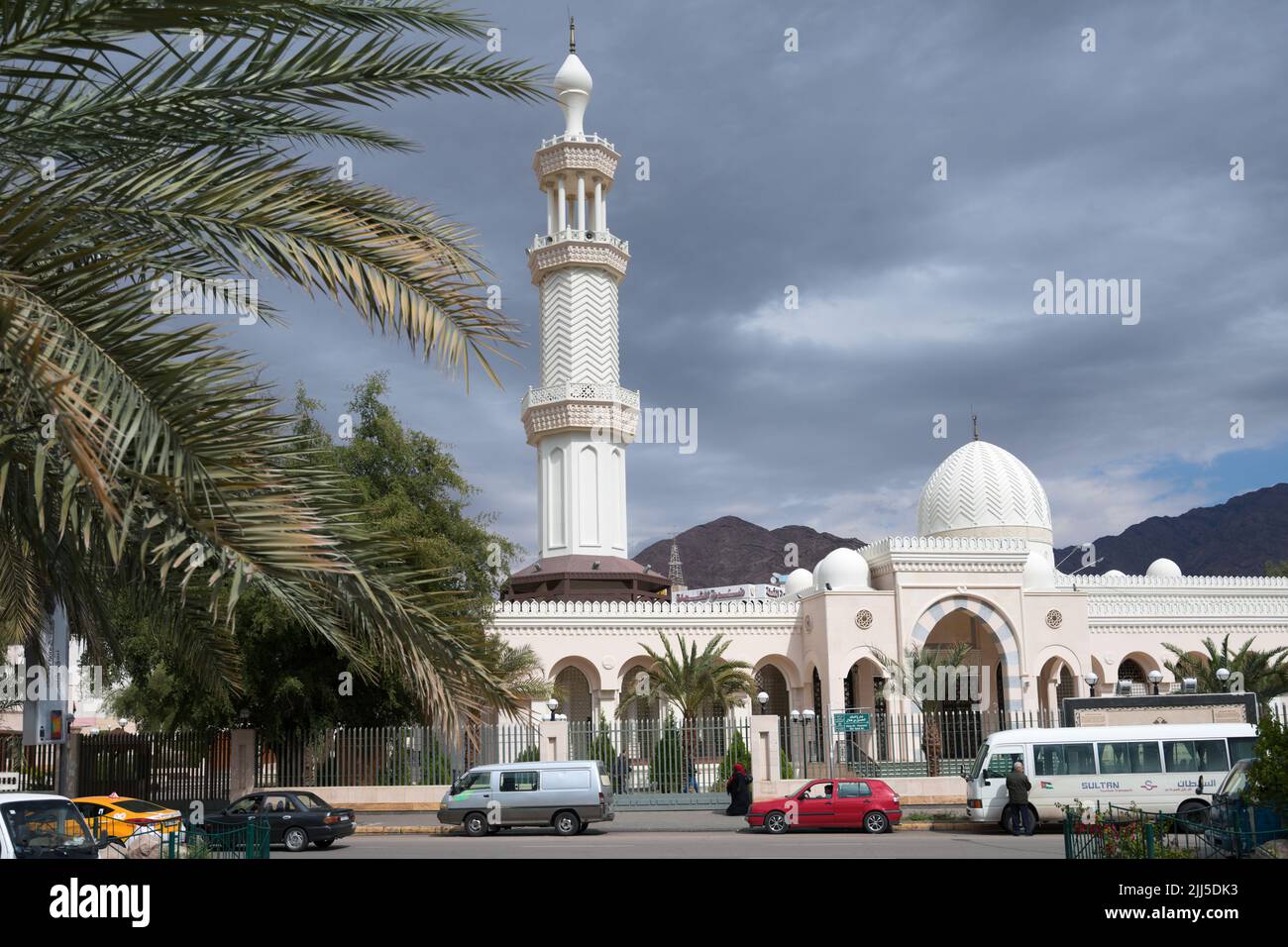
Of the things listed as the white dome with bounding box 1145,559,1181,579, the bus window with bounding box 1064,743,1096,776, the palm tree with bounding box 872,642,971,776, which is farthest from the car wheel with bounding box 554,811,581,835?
the white dome with bounding box 1145,559,1181,579

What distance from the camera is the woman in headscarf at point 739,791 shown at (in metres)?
22.5

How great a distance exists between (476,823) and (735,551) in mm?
167629

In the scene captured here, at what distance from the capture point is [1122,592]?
140 feet

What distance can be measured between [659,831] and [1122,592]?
28065 mm

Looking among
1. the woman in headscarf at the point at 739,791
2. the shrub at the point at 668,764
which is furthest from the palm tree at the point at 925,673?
the woman in headscarf at the point at 739,791

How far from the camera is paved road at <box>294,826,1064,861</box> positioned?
48.2ft

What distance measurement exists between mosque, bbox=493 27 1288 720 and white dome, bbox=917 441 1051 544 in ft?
0.22

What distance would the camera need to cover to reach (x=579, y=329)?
3841 cm

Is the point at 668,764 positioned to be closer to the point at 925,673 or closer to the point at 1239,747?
the point at 925,673

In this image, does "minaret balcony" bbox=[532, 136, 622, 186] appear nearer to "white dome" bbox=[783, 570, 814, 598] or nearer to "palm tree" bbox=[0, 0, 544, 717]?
"white dome" bbox=[783, 570, 814, 598]

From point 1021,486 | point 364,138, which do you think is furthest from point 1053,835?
point 1021,486

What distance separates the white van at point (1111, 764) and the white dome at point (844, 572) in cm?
1594
